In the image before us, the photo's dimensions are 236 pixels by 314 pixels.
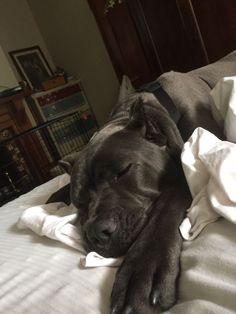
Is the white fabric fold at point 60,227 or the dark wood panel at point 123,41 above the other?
Answer: the dark wood panel at point 123,41

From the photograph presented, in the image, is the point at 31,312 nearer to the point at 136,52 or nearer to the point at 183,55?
the point at 183,55

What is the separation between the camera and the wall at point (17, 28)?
14.1 ft

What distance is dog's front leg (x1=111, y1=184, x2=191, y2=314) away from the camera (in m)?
Answer: 0.63

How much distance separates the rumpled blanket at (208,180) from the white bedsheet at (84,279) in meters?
0.03

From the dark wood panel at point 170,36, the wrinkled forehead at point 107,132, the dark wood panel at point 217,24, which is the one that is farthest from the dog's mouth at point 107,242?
the dark wood panel at point 170,36

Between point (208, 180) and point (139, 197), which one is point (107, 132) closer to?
point (139, 197)

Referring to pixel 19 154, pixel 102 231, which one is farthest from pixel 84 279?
pixel 19 154

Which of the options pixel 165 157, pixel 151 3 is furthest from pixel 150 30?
pixel 165 157

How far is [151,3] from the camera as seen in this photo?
3.13 meters

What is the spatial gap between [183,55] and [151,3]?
1.73 ft

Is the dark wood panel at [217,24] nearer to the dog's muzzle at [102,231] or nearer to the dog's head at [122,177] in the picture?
the dog's head at [122,177]

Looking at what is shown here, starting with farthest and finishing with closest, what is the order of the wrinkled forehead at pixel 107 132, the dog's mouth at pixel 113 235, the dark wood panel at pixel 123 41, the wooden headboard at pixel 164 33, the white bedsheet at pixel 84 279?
the dark wood panel at pixel 123 41 < the wooden headboard at pixel 164 33 < the wrinkled forehead at pixel 107 132 < the dog's mouth at pixel 113 235 < the white bedsheet at pixel 84 279

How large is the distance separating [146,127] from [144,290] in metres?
0.54

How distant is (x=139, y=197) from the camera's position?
937mm
